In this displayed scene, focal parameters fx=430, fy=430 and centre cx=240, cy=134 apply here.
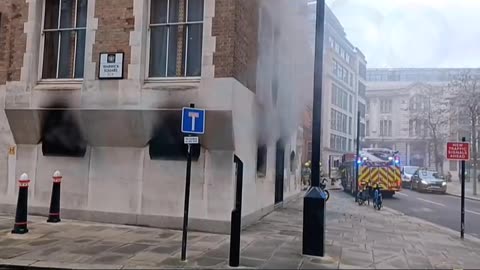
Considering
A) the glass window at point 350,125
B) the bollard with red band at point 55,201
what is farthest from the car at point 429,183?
the glass window at point 350,125

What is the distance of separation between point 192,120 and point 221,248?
223cm

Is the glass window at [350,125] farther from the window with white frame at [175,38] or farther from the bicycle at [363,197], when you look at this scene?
the window with white frame at [175,38]

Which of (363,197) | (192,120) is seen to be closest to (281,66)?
(192,120)

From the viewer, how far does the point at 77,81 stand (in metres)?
9.30

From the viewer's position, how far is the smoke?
10.7 metres

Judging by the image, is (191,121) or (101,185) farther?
(101,185)

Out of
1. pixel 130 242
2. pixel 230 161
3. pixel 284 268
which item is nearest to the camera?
pixel 284 268

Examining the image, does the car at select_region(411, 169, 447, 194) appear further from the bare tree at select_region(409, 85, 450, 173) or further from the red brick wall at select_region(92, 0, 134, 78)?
the red brick wall at select_region(92, 0, 134, 78)

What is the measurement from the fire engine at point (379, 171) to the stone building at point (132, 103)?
1012 cm

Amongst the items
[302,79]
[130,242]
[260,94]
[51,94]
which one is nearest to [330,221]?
[260,94]

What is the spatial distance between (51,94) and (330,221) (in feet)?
23.6

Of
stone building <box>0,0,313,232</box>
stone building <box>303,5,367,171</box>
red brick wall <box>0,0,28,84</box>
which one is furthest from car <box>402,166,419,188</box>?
red brick wall <box>0,0,28,84</box>

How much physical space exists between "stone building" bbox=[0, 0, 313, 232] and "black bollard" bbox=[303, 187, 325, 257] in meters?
2.03

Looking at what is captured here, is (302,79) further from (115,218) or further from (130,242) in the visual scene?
(130,242)
